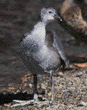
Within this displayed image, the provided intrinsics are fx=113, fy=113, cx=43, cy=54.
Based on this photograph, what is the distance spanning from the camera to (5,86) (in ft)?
2.61

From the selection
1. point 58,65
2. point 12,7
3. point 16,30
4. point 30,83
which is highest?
point 12,7

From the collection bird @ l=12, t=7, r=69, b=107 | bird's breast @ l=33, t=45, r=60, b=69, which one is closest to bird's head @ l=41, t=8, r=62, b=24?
bird @ l=12, t=7, r=69, b=107

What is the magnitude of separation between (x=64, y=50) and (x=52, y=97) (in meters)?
0.32

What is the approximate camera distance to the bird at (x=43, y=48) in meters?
0.70

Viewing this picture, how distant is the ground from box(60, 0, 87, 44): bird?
0.04 m

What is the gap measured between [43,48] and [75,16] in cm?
28

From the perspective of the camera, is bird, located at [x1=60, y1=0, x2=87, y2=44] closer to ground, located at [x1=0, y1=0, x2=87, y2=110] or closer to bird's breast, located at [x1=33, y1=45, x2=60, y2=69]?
ground, located at [x1=0, y1=0, x2=87, y2=110]

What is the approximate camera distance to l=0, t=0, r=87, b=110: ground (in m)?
0.69

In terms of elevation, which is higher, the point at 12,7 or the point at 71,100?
the point at 12,7

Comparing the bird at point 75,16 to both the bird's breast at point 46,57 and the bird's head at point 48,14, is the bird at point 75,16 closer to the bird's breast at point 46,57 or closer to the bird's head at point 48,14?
the bird's head at point 48,14

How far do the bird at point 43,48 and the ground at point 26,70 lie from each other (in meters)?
0.03

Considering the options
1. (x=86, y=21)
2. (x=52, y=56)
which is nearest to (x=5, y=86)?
(x=52, y=56)

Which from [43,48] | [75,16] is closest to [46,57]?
[43,48]

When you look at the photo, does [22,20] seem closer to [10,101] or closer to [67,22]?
[67,22]
